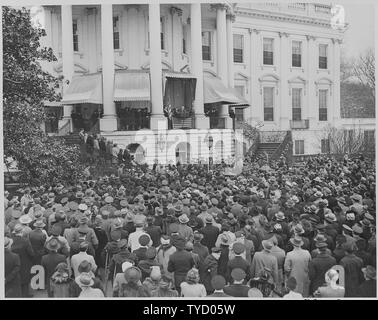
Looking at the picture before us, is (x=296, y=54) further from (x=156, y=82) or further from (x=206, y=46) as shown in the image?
(x=156, y=82)

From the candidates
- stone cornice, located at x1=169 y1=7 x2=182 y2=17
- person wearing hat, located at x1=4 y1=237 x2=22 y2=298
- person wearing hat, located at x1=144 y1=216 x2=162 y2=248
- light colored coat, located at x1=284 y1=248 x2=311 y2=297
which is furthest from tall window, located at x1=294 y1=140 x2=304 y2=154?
person wearing hat, located at x1=4 y1=237 x2=22 y2=298

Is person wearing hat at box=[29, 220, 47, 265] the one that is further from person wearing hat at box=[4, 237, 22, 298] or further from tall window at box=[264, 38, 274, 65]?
tall window at box=[264, 38, 274, 65]

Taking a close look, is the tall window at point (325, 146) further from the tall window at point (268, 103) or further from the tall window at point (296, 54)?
the tall window at point (296, 54)

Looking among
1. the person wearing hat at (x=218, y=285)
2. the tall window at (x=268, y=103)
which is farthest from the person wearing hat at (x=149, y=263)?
the tall window at (x=268, y=103)

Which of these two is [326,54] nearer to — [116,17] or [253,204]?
[253,204]

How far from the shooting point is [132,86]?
9.77 meters

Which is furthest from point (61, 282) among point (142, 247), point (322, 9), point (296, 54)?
point (322, 9)

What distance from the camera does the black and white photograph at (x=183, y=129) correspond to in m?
8.83

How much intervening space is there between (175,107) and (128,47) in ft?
4.33

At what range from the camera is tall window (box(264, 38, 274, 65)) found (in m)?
9.92

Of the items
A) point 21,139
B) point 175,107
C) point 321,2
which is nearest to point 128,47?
point 175,107

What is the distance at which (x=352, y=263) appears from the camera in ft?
26.6

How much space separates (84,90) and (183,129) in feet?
6.06

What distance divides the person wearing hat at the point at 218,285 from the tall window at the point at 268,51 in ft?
13.2
